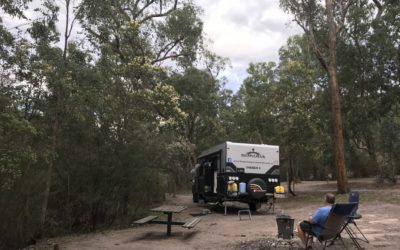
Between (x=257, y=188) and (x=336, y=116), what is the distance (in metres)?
7.09

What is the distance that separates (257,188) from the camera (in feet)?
58.3

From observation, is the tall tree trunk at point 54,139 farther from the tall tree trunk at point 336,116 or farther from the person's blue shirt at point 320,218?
the tall tree trunk at point 336,116

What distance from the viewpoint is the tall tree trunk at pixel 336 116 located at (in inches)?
867

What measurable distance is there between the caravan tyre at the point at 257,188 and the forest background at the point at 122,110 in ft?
11.3

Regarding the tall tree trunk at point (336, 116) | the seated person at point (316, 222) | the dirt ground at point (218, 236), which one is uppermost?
the tall tree trunk at point (336, 116)

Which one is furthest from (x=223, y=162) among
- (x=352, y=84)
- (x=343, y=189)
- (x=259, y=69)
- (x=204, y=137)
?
(x=204, y=137)

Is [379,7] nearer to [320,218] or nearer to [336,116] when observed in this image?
[336,116]

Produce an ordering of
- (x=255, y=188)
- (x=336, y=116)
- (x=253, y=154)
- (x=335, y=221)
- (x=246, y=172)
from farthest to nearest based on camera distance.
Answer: (x=336, y=116), (x=253, y=154), (x=246, y=172), (x=255, y=188), (x=335, y=221)

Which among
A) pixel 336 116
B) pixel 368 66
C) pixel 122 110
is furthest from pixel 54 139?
pixel 368 66

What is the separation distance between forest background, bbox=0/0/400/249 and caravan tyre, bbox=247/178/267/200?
11.3 ft

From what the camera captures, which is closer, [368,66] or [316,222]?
[316,222]

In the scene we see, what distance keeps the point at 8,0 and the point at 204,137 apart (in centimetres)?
3561

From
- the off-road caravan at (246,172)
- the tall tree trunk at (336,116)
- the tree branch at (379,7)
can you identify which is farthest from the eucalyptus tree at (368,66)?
the off-road caravan at (246,172)

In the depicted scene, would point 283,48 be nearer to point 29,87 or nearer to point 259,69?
point 259,69
